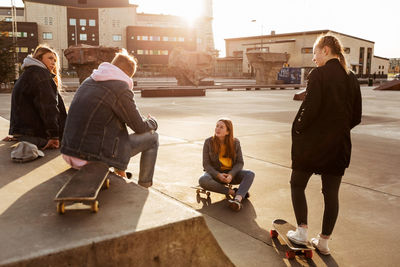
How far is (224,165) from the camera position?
4582 mm

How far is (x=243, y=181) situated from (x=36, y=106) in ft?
8.90

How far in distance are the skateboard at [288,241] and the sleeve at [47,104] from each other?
3.06 m

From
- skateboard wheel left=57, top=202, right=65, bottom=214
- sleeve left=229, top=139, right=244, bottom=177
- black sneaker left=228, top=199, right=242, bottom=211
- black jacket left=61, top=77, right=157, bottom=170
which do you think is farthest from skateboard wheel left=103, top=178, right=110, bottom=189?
sleeve left=229, top=139, right=244, bottom=177

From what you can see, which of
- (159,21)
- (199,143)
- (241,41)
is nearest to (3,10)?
(159,21)

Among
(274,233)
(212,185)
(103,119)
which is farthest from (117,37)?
(274,233)

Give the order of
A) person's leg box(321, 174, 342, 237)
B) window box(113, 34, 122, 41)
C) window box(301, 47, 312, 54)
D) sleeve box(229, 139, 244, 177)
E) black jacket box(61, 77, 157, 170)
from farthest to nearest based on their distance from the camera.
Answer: window box(113, 34, 122, 41) < window box(301, 47, 312, 54) < sleeve box(229, 139, 244, 177) < black jacket box(61, 77, 157, 170) < person's leg box(321, 174, 342, 237)

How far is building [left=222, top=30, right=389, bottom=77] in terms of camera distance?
6494 cm

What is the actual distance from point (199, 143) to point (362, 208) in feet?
12.5

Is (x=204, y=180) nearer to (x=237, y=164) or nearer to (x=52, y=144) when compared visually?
(x=237, y=164)

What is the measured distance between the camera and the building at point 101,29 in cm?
7156

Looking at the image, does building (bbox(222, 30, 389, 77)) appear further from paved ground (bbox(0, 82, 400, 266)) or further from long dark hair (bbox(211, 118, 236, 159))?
long dark hair (bbox(211, 118, 236, 159))

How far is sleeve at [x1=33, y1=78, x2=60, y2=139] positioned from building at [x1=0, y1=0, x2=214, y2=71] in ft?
226

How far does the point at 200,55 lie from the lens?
30.8m

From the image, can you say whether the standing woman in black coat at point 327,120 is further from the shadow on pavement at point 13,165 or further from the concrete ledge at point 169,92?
the concrete ledge at point 169,92
